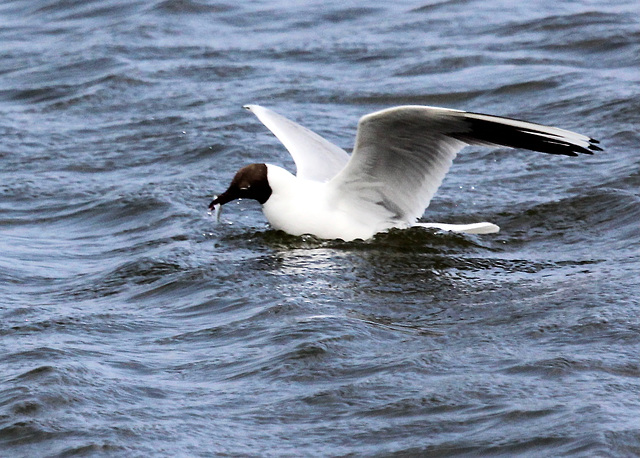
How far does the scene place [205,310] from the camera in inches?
244

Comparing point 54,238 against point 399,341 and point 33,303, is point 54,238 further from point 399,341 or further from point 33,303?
point 399,341

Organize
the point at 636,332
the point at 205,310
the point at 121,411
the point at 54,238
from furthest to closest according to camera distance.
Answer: the point at 54,238
the point at 205,310
the point at 636,332
the point at 121,411

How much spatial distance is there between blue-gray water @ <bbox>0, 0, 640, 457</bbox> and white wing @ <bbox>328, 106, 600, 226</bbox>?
0.25 m

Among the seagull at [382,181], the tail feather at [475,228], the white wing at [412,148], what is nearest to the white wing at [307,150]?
the seagull at [382,181]

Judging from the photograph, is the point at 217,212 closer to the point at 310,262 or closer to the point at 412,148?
the point at 310,262

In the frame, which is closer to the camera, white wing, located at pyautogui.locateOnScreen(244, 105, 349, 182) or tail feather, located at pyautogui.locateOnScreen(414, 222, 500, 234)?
tail feather, located at pyautogui.locateOnScreen(414, 222, 500, 234)

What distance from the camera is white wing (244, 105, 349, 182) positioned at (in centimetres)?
786

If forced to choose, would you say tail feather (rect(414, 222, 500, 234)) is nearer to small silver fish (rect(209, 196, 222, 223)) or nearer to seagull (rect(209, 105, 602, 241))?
seagull (rect(209, 105, 602, 241))

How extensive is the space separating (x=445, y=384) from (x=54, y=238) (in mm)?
3752

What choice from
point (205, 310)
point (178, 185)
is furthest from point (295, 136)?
point (205, 310)

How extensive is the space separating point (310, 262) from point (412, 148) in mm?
896

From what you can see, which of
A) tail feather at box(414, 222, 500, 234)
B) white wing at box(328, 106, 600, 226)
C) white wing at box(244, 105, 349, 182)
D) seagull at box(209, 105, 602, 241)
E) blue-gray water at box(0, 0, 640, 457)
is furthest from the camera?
white wing at box(244, 105, 349, 182)

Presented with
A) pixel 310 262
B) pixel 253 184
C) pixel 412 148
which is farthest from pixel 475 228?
pixel 253 184

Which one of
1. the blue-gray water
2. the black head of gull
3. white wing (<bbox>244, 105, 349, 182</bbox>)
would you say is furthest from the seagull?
white wing (<bbox>244, 105, 349, 182</bbox>)
